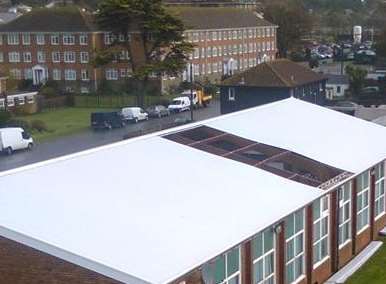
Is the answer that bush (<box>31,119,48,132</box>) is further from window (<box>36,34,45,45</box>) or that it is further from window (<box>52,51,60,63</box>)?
window (<box>36,34,45,45</box>)

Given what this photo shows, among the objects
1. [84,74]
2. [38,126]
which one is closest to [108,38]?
[84,74]

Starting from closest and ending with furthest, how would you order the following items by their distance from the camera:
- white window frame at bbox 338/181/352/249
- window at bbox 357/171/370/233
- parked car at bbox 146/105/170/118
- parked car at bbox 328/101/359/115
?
white window frame at bbox 338/181/352/249, window at bbox 357/171/370/233, parked car at bbox 328/101/359/115, parked car at bbox 146/105/170/118

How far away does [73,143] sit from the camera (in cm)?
4006

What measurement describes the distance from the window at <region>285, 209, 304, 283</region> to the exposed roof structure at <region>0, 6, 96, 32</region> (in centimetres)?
4617

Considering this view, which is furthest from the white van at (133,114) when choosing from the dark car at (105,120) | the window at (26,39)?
the window at (26,39)

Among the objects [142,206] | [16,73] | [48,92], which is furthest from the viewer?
[16,73]

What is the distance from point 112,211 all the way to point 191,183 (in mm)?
2715

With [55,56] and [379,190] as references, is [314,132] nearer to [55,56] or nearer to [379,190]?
[379,190]

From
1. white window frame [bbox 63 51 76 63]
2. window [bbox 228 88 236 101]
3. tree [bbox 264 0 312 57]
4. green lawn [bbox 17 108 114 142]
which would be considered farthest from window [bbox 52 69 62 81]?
tree [bbox 264 0 312 57]

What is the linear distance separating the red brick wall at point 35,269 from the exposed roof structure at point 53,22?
50125mm

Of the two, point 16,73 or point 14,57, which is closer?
point 16,73

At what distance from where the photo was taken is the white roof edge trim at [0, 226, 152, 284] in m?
11.7

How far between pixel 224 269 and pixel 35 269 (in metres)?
3.37

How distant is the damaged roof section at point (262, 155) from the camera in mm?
18562
